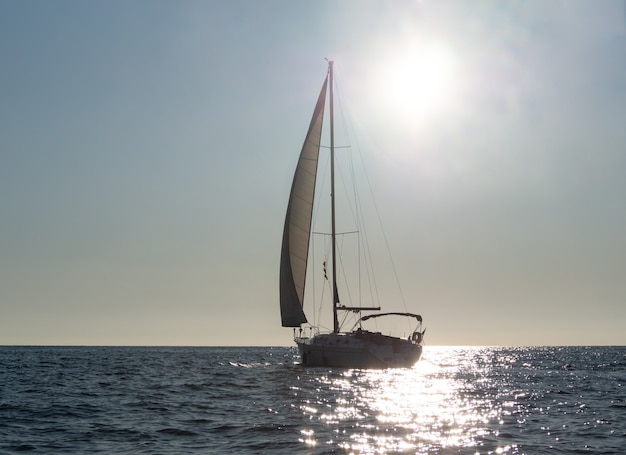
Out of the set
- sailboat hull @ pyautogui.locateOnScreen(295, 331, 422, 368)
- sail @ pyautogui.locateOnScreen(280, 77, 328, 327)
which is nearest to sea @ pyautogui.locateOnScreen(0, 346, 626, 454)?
sailboat hull @ pyautogui.locateOnScreen(295, 331, 422, 368)

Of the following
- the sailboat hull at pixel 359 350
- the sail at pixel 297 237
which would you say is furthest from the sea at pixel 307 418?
the sail at pixel 297 237

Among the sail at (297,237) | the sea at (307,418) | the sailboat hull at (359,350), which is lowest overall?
the sea at (307,418)

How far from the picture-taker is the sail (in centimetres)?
5706

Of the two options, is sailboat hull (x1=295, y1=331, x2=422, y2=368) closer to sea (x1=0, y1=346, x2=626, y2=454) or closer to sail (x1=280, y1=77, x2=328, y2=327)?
sail (x1=280, y1=77, x2=328, y2=327)

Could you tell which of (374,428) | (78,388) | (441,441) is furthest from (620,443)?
(78,388)

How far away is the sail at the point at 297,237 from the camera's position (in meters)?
57.1

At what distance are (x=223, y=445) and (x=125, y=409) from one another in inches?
405

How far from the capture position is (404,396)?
36.5 meters

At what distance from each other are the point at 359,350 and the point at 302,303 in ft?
24.0

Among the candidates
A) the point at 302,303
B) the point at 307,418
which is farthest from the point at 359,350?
the point at 307,418

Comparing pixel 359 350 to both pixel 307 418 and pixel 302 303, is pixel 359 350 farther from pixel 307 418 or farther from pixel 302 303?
pixel 307 418

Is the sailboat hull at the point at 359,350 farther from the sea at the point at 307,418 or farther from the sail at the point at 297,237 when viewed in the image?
the sea at the point at 307,418

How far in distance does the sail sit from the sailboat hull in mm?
3186

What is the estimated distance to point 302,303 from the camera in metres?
57.1
